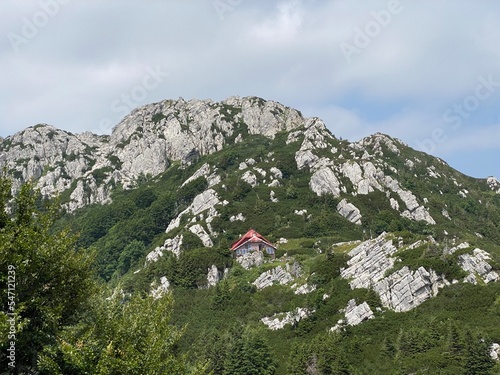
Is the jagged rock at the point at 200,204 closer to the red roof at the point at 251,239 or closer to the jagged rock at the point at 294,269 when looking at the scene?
the red roof at the point at 251,239

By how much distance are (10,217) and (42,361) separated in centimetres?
558

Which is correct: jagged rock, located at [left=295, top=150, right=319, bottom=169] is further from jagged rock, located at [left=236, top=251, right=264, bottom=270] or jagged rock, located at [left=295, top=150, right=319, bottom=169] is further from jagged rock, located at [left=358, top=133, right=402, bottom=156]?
jagged rock, located at [left=236, top=251, right=264, bottom=270]

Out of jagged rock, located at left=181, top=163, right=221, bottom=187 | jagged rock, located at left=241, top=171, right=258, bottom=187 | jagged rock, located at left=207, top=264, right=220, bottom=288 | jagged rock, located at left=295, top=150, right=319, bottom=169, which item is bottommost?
jagged rock, located at left=207, top=264, right=220, bottom=288

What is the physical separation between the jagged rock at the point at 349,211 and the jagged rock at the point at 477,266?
37303mm

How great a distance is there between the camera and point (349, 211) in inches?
3873

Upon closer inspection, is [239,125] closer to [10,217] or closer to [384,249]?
[384,249]

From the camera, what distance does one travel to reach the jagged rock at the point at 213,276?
241 feet

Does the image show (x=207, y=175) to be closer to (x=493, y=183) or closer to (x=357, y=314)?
(x=357, y=314)

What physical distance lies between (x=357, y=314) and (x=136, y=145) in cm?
13753

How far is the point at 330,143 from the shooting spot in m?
139

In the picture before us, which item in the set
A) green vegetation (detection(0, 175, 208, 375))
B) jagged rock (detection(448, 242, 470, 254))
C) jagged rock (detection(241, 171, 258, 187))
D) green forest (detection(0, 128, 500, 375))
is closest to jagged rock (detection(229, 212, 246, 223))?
green forest (detection(0, 128, 500, 375))

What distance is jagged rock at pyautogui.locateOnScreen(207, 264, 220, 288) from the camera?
2896 inches

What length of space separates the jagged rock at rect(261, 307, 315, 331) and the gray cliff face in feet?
347

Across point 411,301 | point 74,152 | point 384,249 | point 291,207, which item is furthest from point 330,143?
point 74,152
